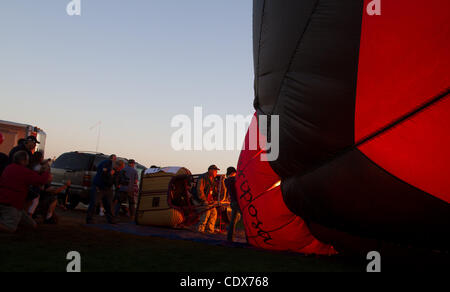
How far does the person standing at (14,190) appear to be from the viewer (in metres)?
6.28

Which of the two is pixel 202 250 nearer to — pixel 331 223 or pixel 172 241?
pixel 172 241

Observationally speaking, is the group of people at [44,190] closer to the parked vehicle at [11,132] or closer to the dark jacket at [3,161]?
the dark jacket at [3,161]

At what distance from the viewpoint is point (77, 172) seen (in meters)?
12.1

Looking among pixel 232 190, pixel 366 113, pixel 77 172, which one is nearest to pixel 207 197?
pixel 232 190

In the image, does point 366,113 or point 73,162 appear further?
point 73,162

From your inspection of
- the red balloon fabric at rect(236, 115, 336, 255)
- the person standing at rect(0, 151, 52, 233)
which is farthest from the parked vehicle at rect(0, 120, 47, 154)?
the red balloon fabric at rect(236, 115, 336, 255)

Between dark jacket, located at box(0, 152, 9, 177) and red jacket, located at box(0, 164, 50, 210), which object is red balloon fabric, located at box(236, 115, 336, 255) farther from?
dark jacket, located at box(0, 152, 9, 177)

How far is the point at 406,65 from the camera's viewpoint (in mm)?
2953

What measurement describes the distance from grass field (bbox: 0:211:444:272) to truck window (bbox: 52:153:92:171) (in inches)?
230

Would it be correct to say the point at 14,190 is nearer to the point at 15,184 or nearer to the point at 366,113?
the point at 15,184

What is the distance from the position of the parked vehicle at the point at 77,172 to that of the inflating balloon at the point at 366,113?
30.2ft

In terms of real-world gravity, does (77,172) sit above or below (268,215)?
above

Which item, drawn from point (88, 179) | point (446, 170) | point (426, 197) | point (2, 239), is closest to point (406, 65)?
point (446, 170)

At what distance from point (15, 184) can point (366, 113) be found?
5.77 m
